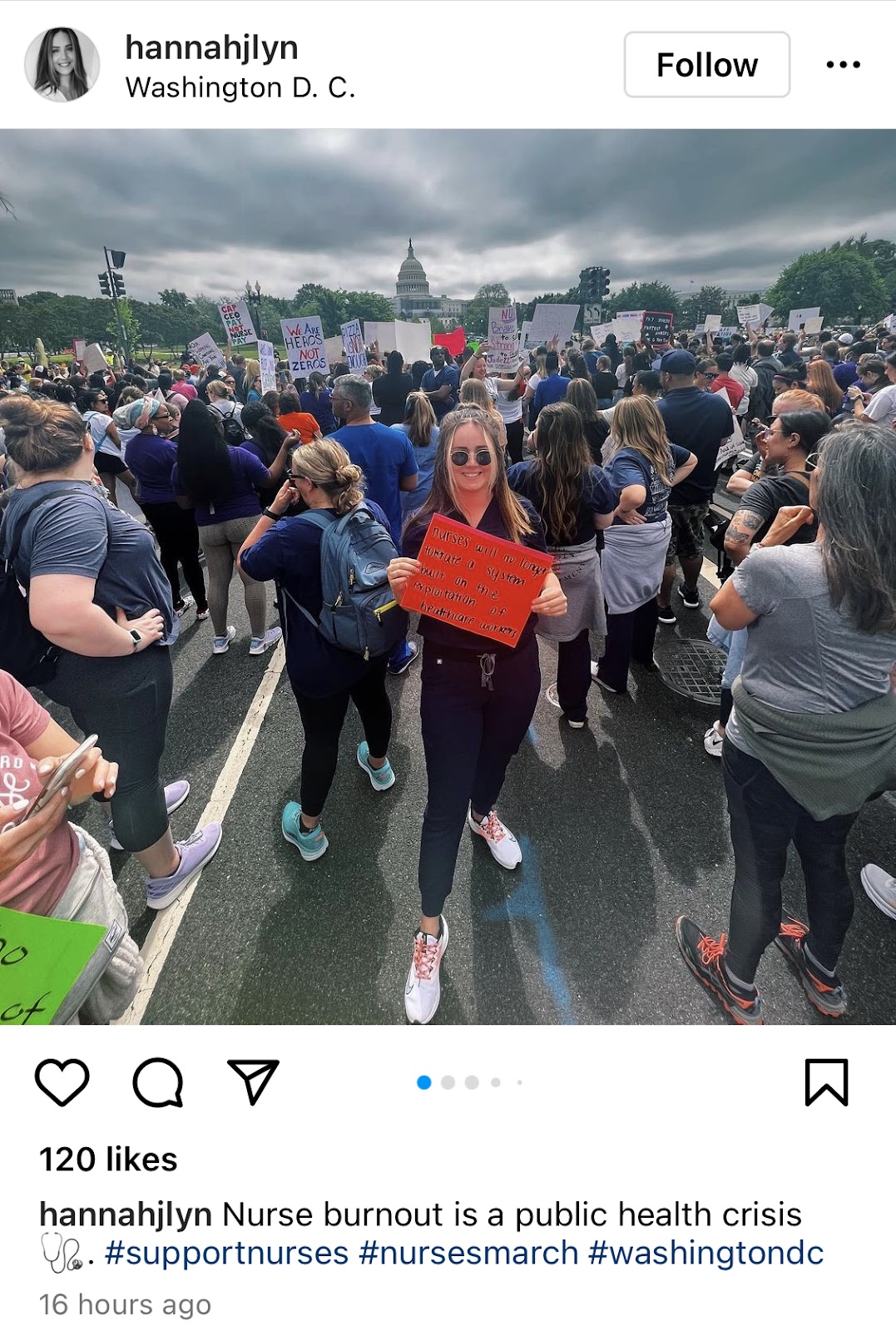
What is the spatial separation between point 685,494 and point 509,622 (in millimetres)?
3414

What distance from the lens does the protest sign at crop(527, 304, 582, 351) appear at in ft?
31.6

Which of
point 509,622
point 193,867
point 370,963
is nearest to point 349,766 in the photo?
point 193,867

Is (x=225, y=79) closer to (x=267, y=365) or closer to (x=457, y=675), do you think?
(x=457, y=675)

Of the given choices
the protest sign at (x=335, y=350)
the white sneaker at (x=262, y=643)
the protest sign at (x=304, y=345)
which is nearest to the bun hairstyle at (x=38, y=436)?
the white sneaker at (x=262, y=643)

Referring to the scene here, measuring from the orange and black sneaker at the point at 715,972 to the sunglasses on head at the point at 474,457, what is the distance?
1999 mm

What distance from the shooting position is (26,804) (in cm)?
136

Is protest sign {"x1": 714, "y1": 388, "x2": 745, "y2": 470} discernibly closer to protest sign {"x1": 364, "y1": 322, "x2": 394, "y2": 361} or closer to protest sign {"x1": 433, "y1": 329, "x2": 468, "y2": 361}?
protest sign {"x1": 364, "y1": 322, "x2": 394, "y2": 361}

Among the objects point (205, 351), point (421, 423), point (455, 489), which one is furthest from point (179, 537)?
point (205, 351)

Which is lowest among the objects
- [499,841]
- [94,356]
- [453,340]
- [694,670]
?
[499,841]

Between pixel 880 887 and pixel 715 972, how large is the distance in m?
1.01

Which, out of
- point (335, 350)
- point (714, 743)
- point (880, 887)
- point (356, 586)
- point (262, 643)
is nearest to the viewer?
point (356, 586)

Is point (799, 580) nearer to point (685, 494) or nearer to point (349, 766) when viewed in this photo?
point (349, 766)

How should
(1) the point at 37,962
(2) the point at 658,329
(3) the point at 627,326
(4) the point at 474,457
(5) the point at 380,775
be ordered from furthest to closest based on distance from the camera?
(2) the point at 658,329 < (3) the point at 627,326 < (5) the point at 380,775 < (4) the point at 474,457 < (1) the point at 37,962

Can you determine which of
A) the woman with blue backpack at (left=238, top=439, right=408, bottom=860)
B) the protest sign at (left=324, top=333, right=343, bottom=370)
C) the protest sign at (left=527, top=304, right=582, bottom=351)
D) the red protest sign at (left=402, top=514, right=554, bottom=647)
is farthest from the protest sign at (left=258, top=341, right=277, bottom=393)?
the red protest sign at (left=402, top=514, right=554, bottom=647)
